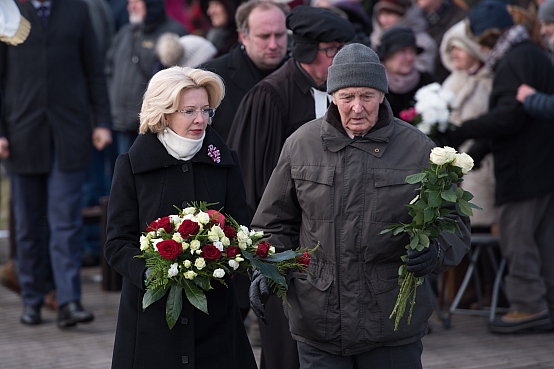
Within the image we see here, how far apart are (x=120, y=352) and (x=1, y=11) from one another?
8.09 feet

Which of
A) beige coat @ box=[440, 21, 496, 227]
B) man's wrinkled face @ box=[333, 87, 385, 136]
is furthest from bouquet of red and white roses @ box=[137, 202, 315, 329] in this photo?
beige coat @ box=[440, 21, 496, 227]

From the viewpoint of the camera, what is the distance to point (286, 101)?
512cm

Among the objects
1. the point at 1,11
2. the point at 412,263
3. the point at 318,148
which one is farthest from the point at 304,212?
the point at 1,11

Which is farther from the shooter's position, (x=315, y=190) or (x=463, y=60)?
(x=463, y=60)

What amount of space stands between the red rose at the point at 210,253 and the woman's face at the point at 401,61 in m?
3.67

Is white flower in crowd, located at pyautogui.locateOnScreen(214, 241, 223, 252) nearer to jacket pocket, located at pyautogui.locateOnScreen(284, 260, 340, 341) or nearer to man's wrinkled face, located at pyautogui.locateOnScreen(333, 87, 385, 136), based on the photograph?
jacket pocket, located at pyautogui.locateOnScreen(284, 260, 340, 341)

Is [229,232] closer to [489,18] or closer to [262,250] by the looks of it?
[262,250]

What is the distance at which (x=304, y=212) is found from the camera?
156 inches

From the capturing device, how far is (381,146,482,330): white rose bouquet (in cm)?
355

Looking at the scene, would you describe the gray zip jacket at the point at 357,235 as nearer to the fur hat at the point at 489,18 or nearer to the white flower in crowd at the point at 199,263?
the white flower in crowd at the point at 199,263

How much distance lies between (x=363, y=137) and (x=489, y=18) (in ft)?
11.5

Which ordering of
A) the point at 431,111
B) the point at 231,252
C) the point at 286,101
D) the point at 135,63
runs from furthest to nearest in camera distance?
1. the point at 135,63
2. the point at 431,111
3. the point at 286,101
4. the point at 231,252

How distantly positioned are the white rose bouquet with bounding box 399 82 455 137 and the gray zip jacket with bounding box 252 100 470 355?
2.53 meters

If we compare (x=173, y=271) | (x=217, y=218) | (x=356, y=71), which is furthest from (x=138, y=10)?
(x=173, y=271)
